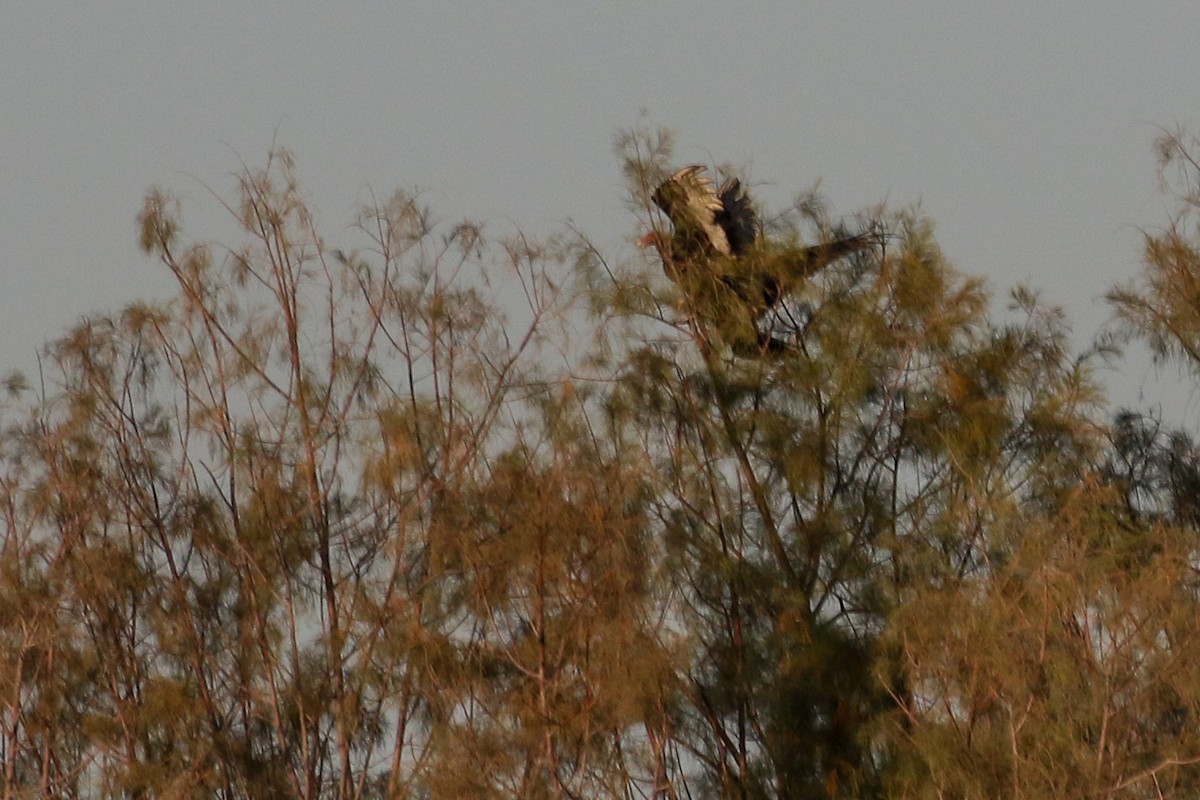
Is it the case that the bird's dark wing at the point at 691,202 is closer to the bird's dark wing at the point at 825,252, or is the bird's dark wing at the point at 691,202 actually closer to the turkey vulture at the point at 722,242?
the turkey vulture at the point at 722,242

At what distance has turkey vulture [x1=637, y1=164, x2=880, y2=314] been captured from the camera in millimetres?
18625

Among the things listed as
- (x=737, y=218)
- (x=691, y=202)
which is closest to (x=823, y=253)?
(x=737, y=218)

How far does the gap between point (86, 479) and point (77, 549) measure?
401mm

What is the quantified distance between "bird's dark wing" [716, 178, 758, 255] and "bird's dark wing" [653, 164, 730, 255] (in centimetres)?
8

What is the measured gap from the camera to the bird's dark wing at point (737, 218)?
18.8m

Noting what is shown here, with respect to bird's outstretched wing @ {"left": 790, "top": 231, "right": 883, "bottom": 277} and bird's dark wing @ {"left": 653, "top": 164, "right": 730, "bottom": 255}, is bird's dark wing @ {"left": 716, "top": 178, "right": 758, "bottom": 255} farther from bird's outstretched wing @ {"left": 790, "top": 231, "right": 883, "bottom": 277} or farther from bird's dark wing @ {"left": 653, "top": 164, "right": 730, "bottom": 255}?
bird's outstretched wing @ {"left": 790, "top": 231, "right": 883, "bottom": 277}

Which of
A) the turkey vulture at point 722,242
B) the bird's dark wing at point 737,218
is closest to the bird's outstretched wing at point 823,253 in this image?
the turkey vulture at point 722,242

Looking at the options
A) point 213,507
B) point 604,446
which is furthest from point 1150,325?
point 213,507

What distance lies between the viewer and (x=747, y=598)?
1817 centimetres

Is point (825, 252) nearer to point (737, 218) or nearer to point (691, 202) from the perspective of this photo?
point (737, 218)

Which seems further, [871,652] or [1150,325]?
[1150,325]

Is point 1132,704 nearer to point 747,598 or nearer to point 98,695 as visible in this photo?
point 747,598

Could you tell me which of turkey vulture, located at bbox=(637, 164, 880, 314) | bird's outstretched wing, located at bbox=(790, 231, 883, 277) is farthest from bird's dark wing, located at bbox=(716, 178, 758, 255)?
bird's outstretched wing, located at bbox=(790, 231, 883, 277)

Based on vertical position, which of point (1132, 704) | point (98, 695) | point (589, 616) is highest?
point (98, 695)
